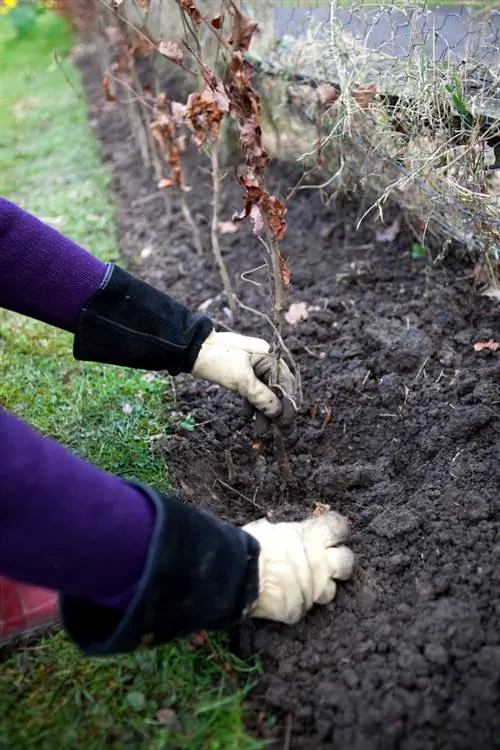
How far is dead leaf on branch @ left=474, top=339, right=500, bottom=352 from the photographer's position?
2.56 metres

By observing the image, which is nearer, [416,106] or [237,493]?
[237,493]

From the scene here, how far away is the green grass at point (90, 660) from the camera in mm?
1608

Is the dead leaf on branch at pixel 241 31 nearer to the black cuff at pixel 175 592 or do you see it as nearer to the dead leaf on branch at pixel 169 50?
the dead leaf on branch at pixel 169 50

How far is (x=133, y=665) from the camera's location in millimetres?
1730

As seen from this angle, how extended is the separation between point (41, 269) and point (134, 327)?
319 millimetres

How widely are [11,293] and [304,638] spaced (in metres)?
1.29

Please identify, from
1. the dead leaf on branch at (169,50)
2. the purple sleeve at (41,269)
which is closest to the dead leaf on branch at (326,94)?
the dead leaf on branch at (169,50)

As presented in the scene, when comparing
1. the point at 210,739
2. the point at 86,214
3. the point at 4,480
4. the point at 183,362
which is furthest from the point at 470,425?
the point at 86,214

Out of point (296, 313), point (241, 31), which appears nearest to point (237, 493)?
point (296, 313)

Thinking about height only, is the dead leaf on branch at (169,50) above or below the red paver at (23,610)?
above

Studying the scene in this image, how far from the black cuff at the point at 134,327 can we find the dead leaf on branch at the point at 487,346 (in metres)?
1.04

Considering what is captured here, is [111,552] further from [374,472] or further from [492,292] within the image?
[492,292]

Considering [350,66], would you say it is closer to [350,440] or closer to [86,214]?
[350,440]

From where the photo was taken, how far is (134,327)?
212 centimetres
